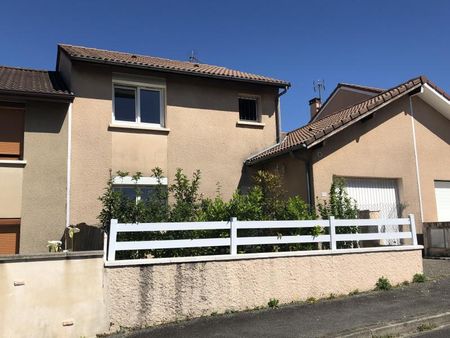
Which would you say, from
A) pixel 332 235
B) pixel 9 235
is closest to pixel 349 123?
pixel 332 235

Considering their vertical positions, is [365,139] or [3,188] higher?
[365,139]

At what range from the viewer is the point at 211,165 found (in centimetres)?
1370

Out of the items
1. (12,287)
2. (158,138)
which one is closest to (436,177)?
(158,138)

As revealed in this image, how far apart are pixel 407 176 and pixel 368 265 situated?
18.1ft

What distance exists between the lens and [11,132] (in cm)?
1162

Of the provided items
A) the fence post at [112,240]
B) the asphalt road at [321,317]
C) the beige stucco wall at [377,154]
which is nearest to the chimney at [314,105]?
the beige stucco wall at [377,154]

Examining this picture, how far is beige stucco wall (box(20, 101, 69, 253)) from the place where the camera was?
11227mm

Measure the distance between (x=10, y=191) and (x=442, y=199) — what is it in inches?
527

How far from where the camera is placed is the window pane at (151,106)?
13.3 meters

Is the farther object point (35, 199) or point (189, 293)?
point (35, 199)

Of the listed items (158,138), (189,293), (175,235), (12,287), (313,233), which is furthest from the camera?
(158,138)

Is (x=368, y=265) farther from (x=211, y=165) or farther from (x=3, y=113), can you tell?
(x=3, y=113)

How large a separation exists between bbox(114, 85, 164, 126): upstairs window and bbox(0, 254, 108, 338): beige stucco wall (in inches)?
252

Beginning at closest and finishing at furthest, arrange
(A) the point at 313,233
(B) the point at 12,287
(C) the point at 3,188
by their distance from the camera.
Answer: (B) the point at 12,287, (A) the point at 313,233, (C) the point at 3,188
